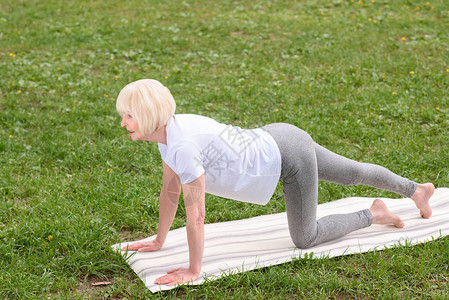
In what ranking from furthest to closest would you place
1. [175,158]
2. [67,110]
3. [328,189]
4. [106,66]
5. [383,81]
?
1. [106,66]
2. [383,81]
3. [67,110]
4. [328,189]
5. [175,158]

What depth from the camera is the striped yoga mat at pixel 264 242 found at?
3.32 meters

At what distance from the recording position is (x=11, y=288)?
3.10 metres

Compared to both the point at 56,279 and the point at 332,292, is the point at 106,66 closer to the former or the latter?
the point at 56,279

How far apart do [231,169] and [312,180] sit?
563 mm

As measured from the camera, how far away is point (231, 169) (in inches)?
117

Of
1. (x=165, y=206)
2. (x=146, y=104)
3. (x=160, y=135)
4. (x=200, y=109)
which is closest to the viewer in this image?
(x=146, y=104)

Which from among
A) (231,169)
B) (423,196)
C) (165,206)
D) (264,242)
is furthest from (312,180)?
(423,196)

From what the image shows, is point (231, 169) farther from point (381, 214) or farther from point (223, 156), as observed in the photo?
point (381, 214)

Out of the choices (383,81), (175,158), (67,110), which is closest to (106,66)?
(67,110)

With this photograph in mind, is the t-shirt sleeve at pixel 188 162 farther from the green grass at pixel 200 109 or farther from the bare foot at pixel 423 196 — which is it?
the bare foot at pixel 423 196

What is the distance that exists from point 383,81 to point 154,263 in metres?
4.39

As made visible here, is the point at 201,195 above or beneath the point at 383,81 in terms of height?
above

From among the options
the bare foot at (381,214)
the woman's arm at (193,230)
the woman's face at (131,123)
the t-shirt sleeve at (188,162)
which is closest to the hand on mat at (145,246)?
the woman's arm at (193,230)

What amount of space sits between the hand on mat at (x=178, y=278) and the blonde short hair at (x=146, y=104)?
3.08ft
